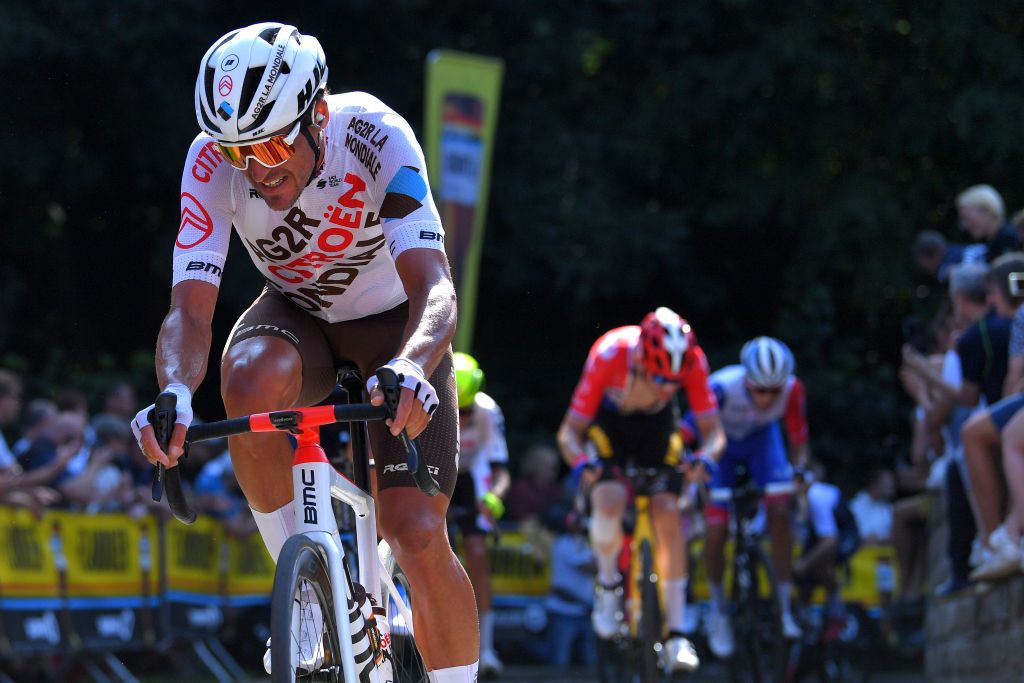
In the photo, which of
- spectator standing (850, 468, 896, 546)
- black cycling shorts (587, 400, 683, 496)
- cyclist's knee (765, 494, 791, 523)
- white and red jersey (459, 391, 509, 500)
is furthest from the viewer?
spectator standing (850, 468, 896, 546)

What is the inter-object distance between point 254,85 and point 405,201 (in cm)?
63

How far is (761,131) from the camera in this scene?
65.1 feet

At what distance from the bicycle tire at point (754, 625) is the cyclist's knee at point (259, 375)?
6430mm

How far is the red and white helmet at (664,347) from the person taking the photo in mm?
9586

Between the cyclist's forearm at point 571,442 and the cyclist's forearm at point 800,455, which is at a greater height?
the cyclist's forearm at point 571,442

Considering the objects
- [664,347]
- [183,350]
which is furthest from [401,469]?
[664,347]

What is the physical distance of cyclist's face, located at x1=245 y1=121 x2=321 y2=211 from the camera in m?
4.86

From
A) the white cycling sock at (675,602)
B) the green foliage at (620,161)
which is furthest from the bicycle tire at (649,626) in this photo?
the green foliage at (620,161)

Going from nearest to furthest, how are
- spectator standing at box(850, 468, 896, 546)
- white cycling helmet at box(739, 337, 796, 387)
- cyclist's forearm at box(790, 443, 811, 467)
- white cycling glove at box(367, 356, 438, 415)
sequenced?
white cycling glove at box(367, 356, 438, 415) → white cycling helmet at box(739, 337, 796, 387) → cyclist's forearm at box(790, 443, 811, 467) → spectator standing at box(850, 468, 896, 546)

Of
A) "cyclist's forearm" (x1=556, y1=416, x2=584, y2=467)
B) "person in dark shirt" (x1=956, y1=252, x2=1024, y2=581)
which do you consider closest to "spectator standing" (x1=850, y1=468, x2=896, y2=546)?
"person in dark shirt" (x1=956, y1=252, x2=1024, y2=581)

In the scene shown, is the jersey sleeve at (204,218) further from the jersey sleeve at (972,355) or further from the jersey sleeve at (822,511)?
the jersey sleeve at (822,511)

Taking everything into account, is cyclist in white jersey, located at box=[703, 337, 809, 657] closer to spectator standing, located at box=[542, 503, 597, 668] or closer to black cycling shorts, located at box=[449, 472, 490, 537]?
black cycling shorts, located at box=[449, 472, 490, 537]

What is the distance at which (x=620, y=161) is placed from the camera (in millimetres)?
19875

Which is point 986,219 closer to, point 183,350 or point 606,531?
point 606,531
